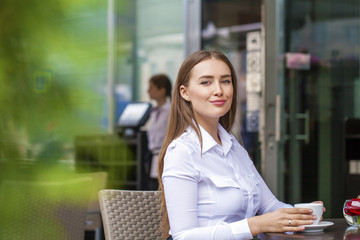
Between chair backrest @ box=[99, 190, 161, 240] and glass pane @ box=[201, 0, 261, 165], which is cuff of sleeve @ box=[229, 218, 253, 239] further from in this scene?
glass pane @ box=[201, 0, 261, 165]

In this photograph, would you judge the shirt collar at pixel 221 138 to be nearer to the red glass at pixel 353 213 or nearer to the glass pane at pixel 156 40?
the red glass at pixel 353 213

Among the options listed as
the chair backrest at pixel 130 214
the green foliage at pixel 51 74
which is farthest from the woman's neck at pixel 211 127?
the green foliage at pixel 51 74

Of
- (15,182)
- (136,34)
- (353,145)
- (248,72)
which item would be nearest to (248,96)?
(248,72)

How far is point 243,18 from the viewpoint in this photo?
224 inches

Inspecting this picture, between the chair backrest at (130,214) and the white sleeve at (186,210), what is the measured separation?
10.1 inches

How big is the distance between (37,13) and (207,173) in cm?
107

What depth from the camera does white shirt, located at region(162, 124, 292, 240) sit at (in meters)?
1.51

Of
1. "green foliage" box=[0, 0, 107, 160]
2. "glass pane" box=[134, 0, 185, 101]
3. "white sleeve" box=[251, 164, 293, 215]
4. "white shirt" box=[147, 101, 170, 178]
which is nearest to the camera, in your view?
"green foliage" box=[0, 0, 107, 160]

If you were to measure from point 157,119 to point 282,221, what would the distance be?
13.5 ft

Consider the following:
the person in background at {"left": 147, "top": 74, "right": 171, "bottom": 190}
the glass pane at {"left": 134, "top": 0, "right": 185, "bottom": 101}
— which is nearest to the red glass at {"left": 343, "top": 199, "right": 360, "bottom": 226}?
the person in background at {"left": 147, "top": 74, "right": 171, "bottom": 190}

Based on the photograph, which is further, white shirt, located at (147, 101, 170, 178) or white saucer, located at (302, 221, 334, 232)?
white shirt, located at (147, 101, 170, 178)

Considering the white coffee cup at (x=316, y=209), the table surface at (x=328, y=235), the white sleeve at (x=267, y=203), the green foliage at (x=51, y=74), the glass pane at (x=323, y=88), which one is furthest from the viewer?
the glass pane at (x=323, y=88)

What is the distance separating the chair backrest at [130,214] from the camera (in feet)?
5.73

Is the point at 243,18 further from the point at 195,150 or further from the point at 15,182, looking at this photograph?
the point at 15,182
